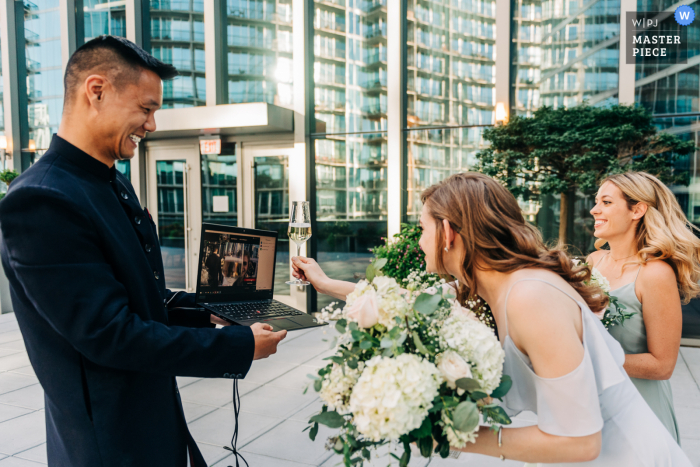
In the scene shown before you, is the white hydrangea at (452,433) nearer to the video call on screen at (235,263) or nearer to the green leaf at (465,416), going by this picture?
the green leaf at (465,416)

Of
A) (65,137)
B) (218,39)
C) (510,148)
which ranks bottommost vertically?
(65,137)

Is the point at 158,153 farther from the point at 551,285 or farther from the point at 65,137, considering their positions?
the point at 551,285

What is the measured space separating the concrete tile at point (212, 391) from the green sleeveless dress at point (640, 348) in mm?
3207

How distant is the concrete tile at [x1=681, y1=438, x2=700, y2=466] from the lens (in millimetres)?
3076

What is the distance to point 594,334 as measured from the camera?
4.48ft

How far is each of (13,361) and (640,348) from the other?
6003mm

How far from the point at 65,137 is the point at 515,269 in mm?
1437

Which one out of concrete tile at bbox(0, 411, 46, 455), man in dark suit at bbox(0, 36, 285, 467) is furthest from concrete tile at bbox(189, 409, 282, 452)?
man in dark suit at bbox(0, 36, 285, 467)

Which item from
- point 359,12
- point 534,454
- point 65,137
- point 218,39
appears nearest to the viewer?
point 534,454

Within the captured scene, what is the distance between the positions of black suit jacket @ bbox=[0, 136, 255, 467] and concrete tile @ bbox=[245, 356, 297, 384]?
3311 mm

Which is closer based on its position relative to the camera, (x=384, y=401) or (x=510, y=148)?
(x=384, y=401)

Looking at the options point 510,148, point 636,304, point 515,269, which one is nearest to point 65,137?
point 515,269

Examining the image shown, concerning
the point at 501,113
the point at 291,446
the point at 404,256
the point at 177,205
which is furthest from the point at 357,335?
the point at 177,205

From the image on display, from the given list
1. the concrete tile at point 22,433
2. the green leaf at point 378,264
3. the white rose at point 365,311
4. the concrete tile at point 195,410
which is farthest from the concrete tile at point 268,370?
the white rose at point 365,311
